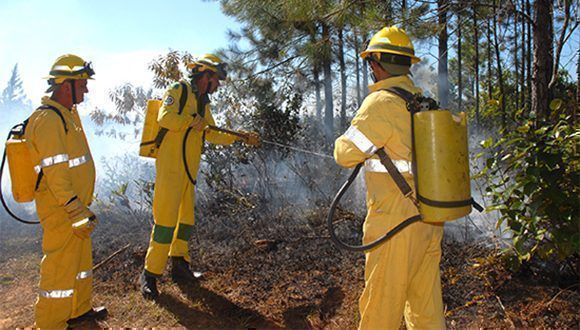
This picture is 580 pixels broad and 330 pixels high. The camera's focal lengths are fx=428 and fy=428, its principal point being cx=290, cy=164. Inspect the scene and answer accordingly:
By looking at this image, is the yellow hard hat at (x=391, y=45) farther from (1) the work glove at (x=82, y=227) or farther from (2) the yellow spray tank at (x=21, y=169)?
(2) the yellow spray tank at (x=21, y=169)

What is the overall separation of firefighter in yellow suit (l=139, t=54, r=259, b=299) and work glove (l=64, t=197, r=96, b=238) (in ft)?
2.94

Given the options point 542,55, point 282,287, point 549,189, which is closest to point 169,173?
point 282,287

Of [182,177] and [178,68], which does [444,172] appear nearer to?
[182,177]

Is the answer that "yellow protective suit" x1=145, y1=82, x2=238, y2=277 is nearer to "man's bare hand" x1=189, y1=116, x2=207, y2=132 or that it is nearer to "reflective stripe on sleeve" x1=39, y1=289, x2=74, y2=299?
"man's bare hand" x1=189, y1=116, x2=207, y2=132

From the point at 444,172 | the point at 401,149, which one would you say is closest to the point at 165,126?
the point at 401,149

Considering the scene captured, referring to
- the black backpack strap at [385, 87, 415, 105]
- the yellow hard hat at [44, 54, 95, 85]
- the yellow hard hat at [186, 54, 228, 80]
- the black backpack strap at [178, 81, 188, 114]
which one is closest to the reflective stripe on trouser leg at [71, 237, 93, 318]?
the yellow hard hat at [44, 54, 95, 85]

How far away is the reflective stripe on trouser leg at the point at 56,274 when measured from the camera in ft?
11.2

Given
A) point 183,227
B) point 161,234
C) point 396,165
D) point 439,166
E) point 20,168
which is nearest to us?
point 439,166

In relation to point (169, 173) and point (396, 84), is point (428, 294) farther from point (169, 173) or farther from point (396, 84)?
point (169, 173)

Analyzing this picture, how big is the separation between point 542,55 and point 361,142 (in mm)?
2612

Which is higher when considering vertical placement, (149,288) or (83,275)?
(83,275)

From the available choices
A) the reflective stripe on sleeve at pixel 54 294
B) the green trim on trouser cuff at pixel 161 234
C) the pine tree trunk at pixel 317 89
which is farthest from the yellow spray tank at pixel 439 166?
the pine tree trunk at pixel 317 89

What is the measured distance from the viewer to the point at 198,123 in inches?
168

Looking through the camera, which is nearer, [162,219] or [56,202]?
[56,202]
